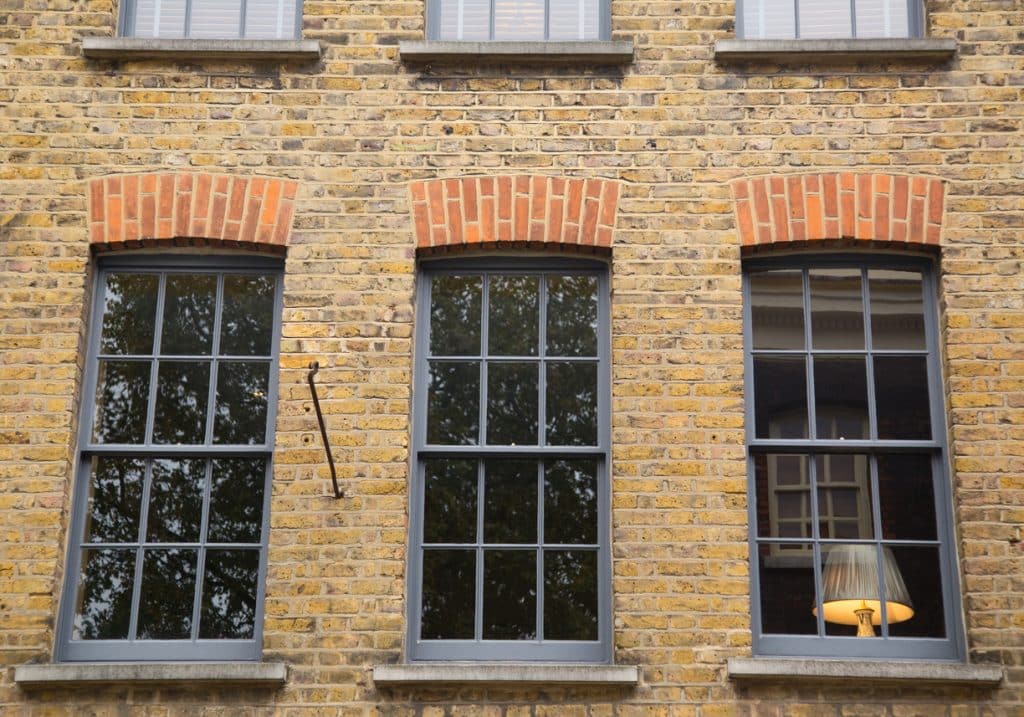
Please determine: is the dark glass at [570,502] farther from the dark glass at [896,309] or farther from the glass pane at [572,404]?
the dark glass at [896,309]

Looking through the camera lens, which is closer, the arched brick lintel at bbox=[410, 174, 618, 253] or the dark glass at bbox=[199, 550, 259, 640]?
the dark glass at bbox=[199, 550, 259, 640]

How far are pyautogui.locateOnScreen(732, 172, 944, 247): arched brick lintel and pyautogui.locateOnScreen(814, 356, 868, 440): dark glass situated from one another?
27.6 inches

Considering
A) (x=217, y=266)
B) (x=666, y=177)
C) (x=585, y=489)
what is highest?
(x=666, y=177)

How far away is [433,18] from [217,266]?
6.60 ft

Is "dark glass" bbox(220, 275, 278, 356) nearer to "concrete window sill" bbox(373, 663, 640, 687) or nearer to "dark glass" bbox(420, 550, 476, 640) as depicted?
"dark glass" bbox(420, 550, 476, 640)

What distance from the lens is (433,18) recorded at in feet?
26.7

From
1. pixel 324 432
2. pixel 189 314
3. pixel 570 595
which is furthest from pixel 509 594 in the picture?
A: pixel 189 314

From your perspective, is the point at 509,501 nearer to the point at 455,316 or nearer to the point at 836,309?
the point at 455,316

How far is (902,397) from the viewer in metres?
7.37

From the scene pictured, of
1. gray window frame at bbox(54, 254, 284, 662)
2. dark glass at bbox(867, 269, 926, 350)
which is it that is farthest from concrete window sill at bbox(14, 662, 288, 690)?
dark glass at bbox(867, 269, 926, 350)

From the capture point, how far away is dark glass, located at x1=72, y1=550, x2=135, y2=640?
7.13m

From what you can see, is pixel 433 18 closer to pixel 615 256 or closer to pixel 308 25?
pixel 308 25

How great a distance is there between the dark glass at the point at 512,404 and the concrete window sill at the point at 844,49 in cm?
217

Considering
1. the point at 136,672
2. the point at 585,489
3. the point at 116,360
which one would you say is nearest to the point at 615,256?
the point at 585,489
